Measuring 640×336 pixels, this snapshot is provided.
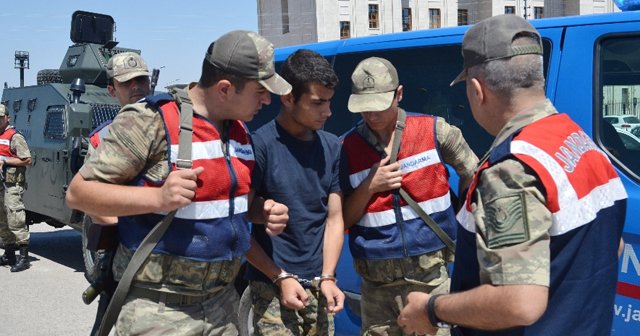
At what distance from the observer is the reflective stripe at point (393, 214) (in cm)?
284

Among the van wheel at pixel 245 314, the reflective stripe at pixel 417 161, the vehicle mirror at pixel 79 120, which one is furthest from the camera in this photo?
the vehicle mirror at pixel 79 120

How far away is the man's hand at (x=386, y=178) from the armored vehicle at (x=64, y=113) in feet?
16.6

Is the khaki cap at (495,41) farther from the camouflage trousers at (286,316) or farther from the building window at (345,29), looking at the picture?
the building window at (345,29)

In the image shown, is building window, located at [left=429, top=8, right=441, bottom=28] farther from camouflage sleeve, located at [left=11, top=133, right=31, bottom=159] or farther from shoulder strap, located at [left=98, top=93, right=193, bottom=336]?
shoulder strap, located at [left=98, top=93, right=193, bottom=336]

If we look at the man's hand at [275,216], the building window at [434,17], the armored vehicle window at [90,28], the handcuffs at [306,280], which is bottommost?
the handcuffs at [306,280]

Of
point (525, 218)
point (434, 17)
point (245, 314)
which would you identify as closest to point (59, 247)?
point (245, 314)

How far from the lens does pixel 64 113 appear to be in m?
8.36

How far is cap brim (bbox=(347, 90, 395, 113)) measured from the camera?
9.14ft

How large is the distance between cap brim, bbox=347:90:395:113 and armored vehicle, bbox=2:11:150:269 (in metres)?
5.02

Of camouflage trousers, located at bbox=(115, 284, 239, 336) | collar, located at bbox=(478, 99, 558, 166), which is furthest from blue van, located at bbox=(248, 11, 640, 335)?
camouflage trousers, located at bbox=(115, 284, 239, 336)

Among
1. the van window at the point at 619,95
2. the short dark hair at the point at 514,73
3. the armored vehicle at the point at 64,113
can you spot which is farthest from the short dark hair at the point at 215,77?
the armored vehicle at the point at 64,113

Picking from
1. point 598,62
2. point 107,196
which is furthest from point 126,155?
point 598,62

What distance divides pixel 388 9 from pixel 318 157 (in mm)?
Answer: 49916

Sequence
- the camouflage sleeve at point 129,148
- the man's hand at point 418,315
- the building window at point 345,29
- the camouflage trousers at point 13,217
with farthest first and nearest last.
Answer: the building window at point 345,29 → the camouflage trousers at point 13,217 → the camouflage sleeve at point 129,148 → the man's hand at point 418,315
